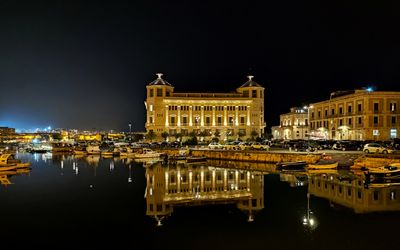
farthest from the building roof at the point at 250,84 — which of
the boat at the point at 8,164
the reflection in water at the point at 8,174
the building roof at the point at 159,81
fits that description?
the reflection in water at the point at 8,174

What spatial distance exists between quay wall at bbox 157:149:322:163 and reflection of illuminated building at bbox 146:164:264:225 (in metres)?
6.50

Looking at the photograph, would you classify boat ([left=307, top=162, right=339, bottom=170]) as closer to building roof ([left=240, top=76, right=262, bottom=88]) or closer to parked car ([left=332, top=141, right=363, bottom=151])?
parked car ([left=332, top=141, right=363, bottom=151])

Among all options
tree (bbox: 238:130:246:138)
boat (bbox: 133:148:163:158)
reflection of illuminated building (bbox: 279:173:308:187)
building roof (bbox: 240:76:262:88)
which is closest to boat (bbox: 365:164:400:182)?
reflection of illuminated building (bbox: 279:173:308:187)

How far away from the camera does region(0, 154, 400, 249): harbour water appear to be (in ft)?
55.6

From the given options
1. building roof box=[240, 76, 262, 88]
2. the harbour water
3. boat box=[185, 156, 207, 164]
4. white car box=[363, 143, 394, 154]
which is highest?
Result: building roof box=[240, 76, 262, 88]

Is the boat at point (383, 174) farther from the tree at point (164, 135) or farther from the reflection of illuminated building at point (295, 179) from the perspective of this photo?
the tree at point (164, 135)

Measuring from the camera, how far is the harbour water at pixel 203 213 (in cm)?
1694

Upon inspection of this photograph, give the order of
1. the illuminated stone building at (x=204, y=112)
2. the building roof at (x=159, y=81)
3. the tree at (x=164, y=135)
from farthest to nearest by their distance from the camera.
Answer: the building roof at (x=159, y=81)
the illuminated stone building at (x=204, y=112)
the tree at (x=164, y=135)

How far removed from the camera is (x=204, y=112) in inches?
3583

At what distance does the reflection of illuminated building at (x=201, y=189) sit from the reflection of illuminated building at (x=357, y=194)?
4.40 metres

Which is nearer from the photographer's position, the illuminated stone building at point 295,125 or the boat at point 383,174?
the boat at point 383,174

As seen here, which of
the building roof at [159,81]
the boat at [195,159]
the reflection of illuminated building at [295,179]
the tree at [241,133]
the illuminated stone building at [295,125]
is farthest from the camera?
the tree at [241,133]

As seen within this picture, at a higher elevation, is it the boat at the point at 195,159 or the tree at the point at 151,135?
the tree at the point at 151,135

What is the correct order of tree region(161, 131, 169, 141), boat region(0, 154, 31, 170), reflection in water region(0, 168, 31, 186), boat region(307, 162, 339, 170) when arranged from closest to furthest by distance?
1. reflection in water region(0, 168, 31, 186)
2. boat region(307, 162, 339, 170)
3. boat region(0, 154, 31, 170)
4. tree region(161, 131, 169, 141)
